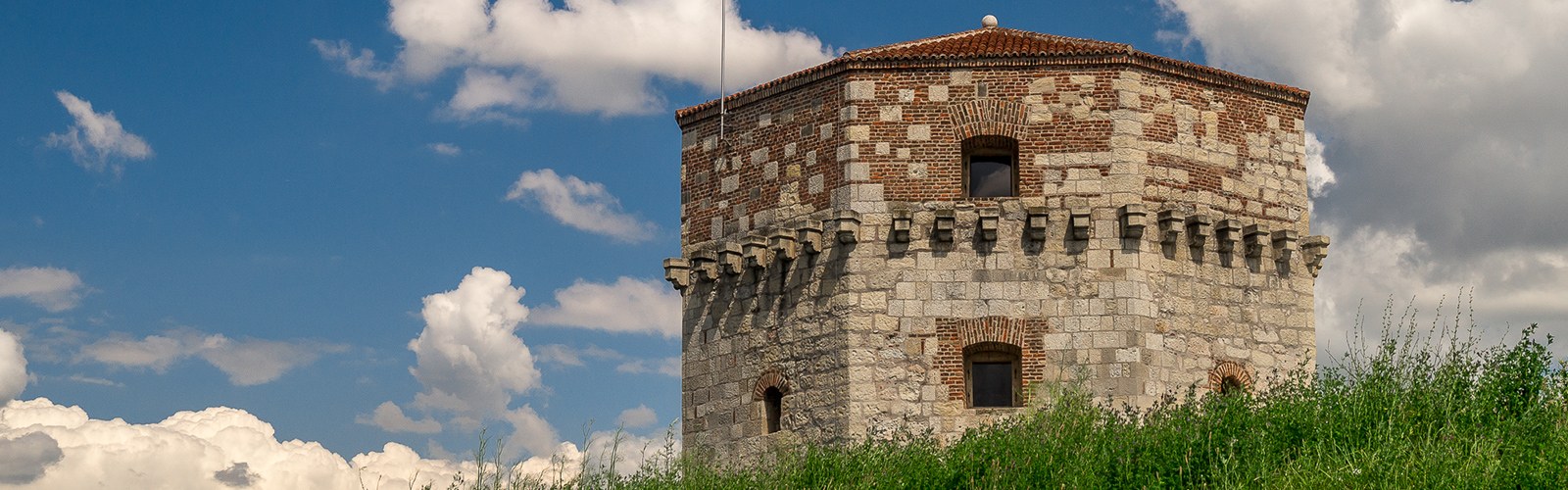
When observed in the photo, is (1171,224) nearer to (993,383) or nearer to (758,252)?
(993,383)

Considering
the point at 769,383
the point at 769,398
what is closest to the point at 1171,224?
the point at 769,383

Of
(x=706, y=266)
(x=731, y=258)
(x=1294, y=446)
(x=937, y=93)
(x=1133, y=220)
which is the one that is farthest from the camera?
(x=706, y=266)

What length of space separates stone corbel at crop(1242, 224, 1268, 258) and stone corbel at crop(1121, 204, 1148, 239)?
5.62 ft

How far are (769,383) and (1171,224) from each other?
5295 mm

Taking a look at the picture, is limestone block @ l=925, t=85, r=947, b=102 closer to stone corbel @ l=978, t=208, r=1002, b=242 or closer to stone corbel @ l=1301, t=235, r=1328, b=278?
stone corbel @ l=978, t=208, r=1002, b=242

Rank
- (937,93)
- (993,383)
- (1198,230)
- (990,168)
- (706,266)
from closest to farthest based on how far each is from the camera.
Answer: (993,383), (1198,230), (937,93), (990,168), (706,266)

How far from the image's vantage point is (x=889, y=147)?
1839cm

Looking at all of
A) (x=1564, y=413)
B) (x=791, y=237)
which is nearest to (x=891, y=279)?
(x=791, y=237)

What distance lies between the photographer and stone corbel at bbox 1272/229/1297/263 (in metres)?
18.9

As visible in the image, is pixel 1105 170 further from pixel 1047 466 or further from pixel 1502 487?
pixel 1502 487

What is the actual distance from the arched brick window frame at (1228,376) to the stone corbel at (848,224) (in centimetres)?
466

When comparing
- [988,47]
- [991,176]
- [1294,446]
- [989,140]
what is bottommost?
[1294,446]

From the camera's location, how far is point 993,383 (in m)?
17.9

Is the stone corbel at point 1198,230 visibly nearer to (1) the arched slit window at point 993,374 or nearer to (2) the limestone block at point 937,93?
(1) the arched slit window at point 993,374
